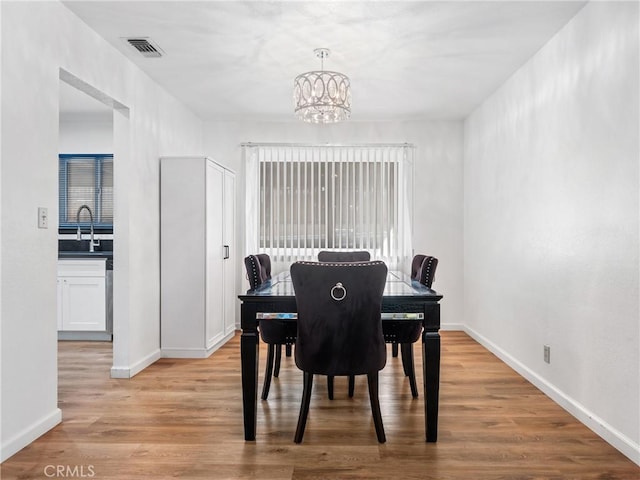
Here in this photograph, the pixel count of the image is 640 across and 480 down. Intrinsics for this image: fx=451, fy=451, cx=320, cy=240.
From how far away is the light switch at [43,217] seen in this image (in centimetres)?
253

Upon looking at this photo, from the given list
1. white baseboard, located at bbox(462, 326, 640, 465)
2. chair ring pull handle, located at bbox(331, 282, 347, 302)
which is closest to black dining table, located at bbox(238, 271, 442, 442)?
chair ring pull handle, located at bbox(331, 282, 347, 302)

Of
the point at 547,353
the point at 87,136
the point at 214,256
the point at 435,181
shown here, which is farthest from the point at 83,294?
the point at 547,353

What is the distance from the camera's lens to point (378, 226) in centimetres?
552

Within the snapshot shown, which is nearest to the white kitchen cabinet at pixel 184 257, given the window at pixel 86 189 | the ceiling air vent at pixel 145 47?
the ceiling air vent at pixel 145 47

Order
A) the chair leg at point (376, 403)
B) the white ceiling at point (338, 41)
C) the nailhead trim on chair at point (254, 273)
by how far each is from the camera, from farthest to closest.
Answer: the nailhead trim on chair at point (254, 273), the white ceiling at point (338, 41), the chair leg at point (376, 403)

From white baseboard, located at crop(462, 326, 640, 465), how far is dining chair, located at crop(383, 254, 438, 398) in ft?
3.00

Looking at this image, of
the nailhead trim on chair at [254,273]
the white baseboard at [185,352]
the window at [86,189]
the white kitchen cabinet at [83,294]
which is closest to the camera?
the nailhead trim on chair at [254,273]

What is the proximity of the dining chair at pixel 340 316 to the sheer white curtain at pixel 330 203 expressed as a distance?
125 inches

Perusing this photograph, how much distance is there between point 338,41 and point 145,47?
4.71 feet

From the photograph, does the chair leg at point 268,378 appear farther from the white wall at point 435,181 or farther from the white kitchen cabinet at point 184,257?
the white wall at point 435,181

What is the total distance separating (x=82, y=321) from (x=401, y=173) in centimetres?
393

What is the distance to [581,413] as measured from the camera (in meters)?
2.69

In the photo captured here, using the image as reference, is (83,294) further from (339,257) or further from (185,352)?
(339,257)

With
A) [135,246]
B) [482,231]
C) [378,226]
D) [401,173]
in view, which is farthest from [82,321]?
[482,231]
